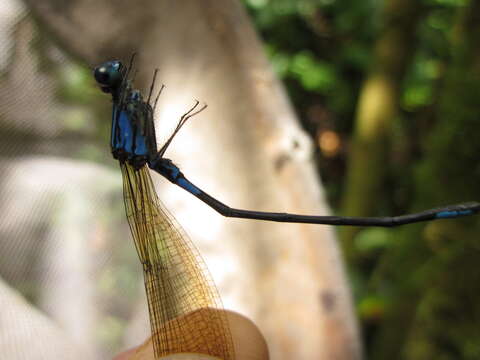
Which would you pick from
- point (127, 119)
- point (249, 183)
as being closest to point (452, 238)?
point (249, 183)

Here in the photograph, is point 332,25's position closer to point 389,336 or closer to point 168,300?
point 389,336

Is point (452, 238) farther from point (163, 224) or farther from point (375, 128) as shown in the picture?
point (375, 128)

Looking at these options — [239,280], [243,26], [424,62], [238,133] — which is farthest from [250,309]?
[424,62]

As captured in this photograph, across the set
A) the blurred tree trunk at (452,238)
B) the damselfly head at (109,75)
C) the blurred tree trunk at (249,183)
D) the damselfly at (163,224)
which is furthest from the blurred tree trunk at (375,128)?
the damselfly head at (109,75)

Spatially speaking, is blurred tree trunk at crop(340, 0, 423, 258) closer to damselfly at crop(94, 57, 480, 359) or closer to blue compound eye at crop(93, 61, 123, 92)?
damselfly at crop(94, 57, 480, 359)

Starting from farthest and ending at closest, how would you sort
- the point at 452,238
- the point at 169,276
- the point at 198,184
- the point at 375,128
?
the point at 375,128 < the point at 452,238 < the point at 198,184 < the point at 169,276

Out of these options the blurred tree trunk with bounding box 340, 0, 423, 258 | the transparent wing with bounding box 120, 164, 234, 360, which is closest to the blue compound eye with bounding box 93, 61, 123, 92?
the transparent wing with bounding box 120, 164, 234, 360
